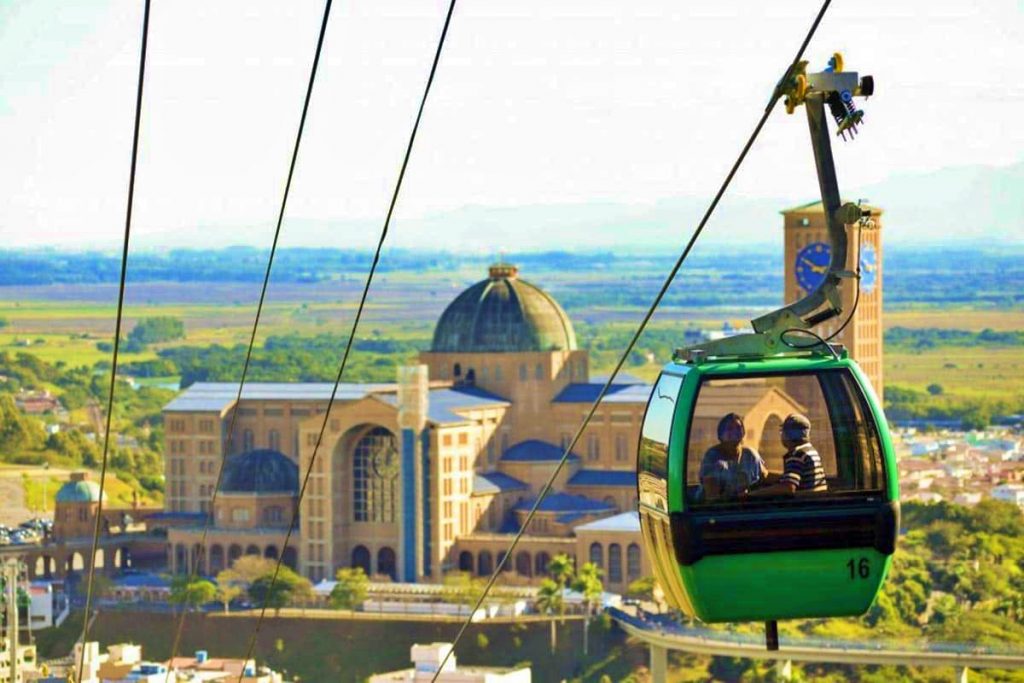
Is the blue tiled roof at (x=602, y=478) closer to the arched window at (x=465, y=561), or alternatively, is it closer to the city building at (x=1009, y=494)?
the arched window at (x=465, y=561)

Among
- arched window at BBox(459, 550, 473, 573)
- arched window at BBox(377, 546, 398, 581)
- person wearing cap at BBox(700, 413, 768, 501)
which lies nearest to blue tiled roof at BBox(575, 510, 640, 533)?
arched window at BBox(459, 550, 473, 573)

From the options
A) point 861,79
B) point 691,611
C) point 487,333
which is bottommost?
point 691,611

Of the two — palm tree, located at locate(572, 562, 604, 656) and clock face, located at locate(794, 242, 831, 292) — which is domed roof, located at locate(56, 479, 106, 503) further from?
clock face, located at locate(794, 242, 831, 292)

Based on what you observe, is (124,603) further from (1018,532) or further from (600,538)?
(1018,532)

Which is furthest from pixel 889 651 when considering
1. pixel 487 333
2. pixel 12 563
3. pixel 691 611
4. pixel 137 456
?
pixel 137 456

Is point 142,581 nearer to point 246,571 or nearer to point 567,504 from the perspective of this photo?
point 246,571

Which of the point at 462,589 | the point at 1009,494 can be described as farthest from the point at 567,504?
the point at 1009,494
